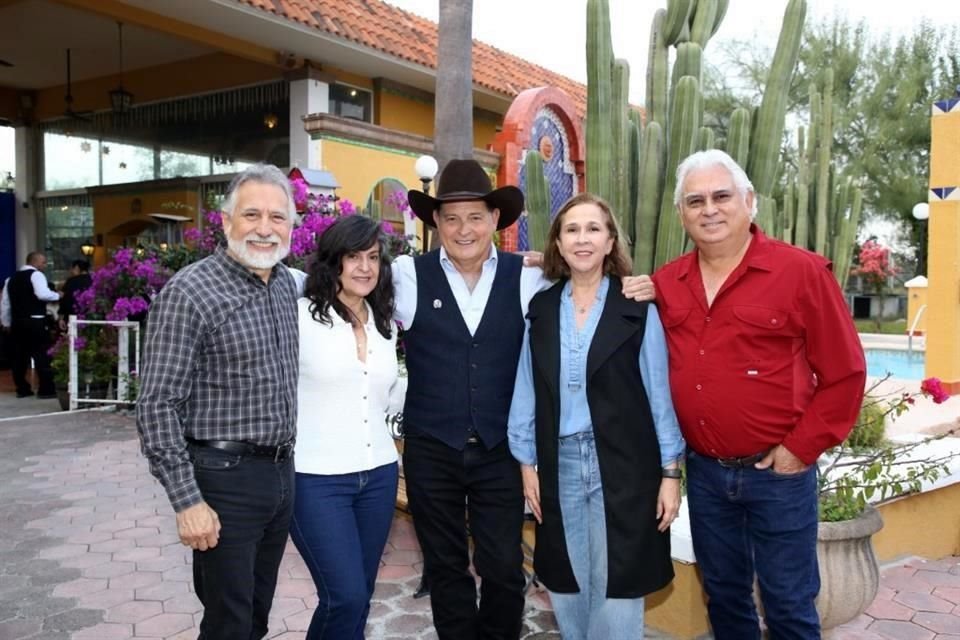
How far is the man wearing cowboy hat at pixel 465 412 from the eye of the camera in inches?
114

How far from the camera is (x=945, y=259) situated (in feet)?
31.5

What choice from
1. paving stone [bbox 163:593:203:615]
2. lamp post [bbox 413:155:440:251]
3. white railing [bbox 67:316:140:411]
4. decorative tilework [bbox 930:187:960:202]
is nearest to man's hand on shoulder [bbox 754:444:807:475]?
paving stone [bbox 163:593:203:615]

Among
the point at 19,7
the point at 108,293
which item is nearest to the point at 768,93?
the point at 108,293

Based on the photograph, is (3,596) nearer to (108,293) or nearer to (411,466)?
(411,466)

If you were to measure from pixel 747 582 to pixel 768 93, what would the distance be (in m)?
3.51

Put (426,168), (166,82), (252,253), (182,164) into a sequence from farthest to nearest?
(166,82)
(182,164)
(426,168)
(252,253)

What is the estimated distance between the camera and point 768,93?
512 centimetres

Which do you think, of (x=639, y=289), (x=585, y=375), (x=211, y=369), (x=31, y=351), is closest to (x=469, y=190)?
(x=639, y=289)

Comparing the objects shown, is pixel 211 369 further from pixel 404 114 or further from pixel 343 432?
pixel 404 114

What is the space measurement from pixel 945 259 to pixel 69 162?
15637 mm

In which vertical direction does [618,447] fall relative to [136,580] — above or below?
above

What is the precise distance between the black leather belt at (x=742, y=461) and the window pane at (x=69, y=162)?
15.6m

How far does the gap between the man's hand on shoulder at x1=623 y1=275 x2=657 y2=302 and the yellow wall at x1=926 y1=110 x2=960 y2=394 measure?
8298mm

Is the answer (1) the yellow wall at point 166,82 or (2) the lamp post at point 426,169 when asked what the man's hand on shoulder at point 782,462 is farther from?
(1) the yellow wall at point 166,82
